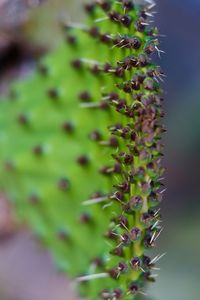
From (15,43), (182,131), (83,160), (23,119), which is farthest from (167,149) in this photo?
(83,160)

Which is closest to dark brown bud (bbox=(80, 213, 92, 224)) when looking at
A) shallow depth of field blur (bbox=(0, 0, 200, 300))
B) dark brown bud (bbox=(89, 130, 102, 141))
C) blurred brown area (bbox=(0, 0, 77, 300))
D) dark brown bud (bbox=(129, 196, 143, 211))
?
dark brown bud (bbox=(89, 130, 102, 141))

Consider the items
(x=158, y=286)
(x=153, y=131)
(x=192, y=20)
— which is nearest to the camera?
(x=153, y=131)

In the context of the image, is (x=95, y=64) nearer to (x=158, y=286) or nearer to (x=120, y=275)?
(x=120, y=275)

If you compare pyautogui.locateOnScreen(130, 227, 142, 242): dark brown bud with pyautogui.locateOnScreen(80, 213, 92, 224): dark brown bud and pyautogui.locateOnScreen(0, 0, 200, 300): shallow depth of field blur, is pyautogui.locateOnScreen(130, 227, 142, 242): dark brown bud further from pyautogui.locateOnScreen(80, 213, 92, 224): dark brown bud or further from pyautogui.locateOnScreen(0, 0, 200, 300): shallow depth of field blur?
pyautogui.locateOnScreen(0, 0, 200, 300): shallow depth of field blur

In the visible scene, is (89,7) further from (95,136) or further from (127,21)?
(127,21)

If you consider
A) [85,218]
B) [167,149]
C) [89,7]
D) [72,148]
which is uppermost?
[167,149]

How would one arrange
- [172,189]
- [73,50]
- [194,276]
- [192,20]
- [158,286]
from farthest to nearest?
1. [192,20]
2. [172,189]
3. [194,276]
4. [158,286]
5. [73,50]

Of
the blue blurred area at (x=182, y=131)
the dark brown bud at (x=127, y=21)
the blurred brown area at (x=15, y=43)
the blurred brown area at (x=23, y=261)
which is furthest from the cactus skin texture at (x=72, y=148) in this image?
the blue blurred area at (x=182, y=131)

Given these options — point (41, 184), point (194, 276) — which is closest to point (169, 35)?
point (194, 276)

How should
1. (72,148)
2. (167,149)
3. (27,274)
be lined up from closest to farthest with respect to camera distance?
(72,148)
(27,274)
(167,149)
